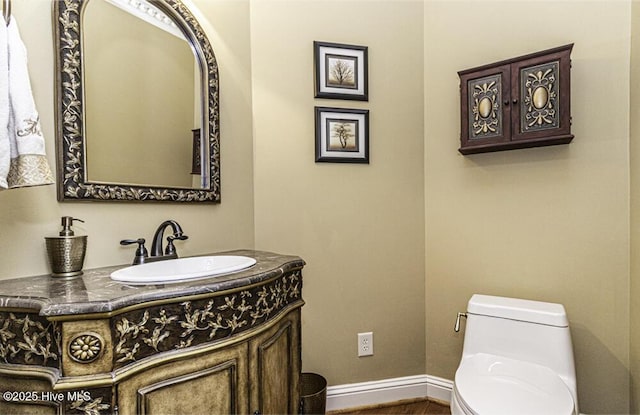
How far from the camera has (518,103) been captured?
1.60 metres

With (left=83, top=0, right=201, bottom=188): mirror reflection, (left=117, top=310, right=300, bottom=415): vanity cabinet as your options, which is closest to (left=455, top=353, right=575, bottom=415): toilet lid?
(left=117, top=310, right=300, bottom=415): vanity cabinet

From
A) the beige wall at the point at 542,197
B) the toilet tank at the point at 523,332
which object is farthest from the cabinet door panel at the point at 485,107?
the toilet tank at the point at 523,332

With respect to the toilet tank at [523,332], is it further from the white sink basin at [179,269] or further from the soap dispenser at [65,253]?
the soap dispenser at [65,253]

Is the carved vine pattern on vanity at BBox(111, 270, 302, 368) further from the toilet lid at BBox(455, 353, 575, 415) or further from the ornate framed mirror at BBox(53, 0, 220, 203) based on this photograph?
the toilet lid at BBox(455, 353, 575, 415)

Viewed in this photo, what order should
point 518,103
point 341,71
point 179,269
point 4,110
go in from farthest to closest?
1. point 341,71
2. point 518,103
3. point 179,269
4. point 4,110

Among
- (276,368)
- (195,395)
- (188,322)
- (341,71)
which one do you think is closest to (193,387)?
(195,395)

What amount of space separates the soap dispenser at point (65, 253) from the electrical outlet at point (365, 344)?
1348 millimetres

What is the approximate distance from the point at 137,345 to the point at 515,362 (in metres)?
1.39

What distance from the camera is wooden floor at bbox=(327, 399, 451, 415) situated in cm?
188

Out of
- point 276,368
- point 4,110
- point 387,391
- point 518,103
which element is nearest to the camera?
point 4,110

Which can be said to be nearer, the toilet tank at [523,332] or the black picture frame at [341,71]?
the toilet tank at [523,332]

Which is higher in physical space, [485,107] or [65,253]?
[485,107]

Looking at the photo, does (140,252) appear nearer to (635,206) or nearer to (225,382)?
(225,382)

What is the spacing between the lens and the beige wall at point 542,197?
1526 millimetres
